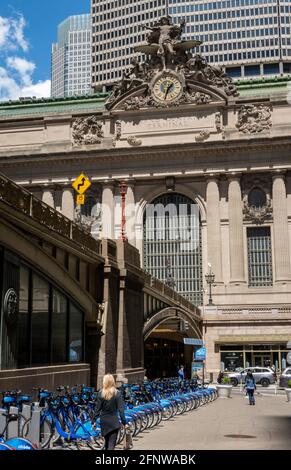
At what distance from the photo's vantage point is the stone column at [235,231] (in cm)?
6166

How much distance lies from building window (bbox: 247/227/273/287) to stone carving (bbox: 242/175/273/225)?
1164 millimetres

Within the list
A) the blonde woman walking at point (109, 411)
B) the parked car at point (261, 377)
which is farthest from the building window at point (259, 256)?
the blonde woman walking at point (109, 411)

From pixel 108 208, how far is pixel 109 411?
5509 centimetres

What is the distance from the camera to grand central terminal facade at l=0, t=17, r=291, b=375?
62688 mm

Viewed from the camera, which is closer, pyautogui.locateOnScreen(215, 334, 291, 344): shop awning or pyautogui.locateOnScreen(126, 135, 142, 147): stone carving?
pyautogui.locateOnScreen(215, 334, 291, 344): shop awning

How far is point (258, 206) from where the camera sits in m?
64.3

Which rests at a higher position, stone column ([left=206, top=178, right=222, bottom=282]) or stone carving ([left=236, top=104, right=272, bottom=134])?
stone carving ([left=236, top=104, right=272, bottom=134])

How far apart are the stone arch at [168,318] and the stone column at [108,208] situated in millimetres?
15682

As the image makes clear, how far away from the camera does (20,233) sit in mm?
18938

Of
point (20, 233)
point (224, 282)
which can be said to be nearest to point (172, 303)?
point (224, 282)

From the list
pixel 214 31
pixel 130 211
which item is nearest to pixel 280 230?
pixel 130 211

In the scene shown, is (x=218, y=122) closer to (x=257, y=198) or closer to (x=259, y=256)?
(x=257, y=198)

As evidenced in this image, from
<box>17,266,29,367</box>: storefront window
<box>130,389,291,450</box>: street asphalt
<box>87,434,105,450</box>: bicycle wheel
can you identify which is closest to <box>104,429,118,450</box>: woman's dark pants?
<box>87,434,105,450</box>: bicycle wheel

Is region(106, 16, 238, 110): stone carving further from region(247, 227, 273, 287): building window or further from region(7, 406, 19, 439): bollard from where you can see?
region(7, 406, 19, 439): bollard
